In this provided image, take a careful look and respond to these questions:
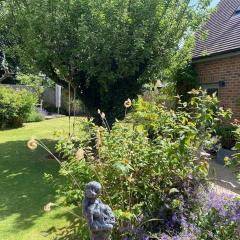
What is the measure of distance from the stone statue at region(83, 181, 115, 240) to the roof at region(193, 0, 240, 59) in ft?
29.1

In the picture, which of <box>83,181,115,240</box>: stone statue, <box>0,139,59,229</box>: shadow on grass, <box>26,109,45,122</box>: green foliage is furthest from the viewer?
<box>26,109,45,122</box>: green foliage

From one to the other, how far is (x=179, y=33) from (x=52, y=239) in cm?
704

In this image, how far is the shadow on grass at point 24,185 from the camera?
612 centimetres

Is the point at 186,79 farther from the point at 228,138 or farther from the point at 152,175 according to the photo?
the point at 152,175

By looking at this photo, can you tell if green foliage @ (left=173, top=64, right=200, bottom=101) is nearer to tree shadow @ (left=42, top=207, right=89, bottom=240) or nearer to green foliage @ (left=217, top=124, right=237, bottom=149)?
green foliage @ (left=217, top=124, right=237, bottom=149)

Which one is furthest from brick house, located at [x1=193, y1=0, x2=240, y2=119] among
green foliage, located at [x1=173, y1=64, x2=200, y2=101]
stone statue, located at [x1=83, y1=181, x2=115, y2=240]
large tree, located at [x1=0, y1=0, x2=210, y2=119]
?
stone statue, located at [x1=83, y1=181, x2=115, y2=240]

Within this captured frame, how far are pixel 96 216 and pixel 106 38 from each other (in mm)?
6575

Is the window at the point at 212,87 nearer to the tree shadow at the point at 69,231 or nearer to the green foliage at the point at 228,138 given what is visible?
the green foliage at the point at 228,138

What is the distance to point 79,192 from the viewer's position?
14.9 feet

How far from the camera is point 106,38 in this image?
911cm

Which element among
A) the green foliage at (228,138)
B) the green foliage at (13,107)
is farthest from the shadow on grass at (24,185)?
the green foliage at (13,107)

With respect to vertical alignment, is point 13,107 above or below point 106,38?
below

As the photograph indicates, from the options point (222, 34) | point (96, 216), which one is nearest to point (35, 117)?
point (222, 34)

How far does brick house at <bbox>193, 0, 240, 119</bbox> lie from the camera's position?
448 inches
